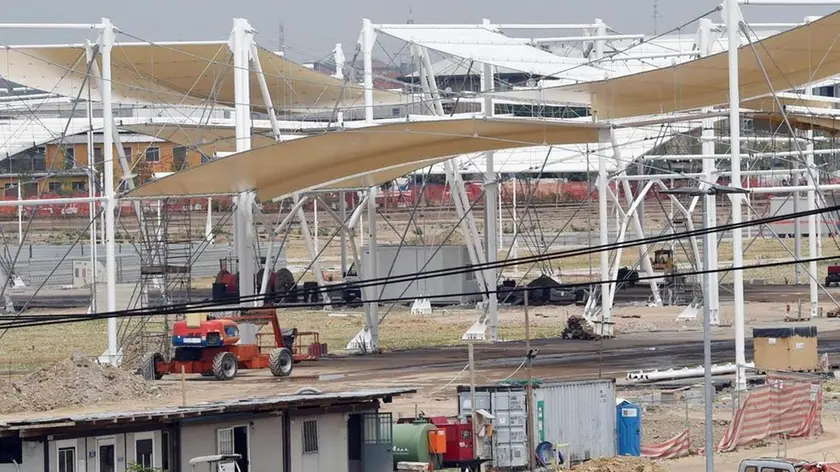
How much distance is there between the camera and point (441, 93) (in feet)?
174

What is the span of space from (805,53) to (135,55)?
66.6 ft

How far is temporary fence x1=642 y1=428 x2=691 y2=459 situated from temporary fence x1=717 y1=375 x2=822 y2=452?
3.03 ft

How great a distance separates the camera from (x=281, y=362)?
153 feet

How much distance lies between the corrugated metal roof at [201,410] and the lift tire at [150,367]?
17.8 metres

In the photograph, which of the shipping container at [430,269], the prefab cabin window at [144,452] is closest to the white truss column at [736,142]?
the prefab cabin window at [144,452]

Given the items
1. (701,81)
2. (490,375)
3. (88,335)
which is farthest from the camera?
(88,335)

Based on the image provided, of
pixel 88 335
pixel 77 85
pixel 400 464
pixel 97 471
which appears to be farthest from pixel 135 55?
pixel 97 471

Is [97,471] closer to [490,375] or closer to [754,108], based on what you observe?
[490,375]

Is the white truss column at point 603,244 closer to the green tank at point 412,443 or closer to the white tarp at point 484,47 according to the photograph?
the white tarp at point 484,47

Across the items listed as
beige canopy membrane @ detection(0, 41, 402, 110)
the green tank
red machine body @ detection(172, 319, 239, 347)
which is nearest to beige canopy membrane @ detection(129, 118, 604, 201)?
beige canopy membrane @ detection(0, 41, 402, 110)

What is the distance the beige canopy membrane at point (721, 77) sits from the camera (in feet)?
147

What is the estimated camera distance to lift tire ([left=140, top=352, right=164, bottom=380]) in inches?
1816

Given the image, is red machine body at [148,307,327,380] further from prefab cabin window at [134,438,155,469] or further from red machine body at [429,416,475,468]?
prefab cabin window at [134,438,155,469]

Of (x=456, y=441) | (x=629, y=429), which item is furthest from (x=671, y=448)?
(x=456, y=441)
